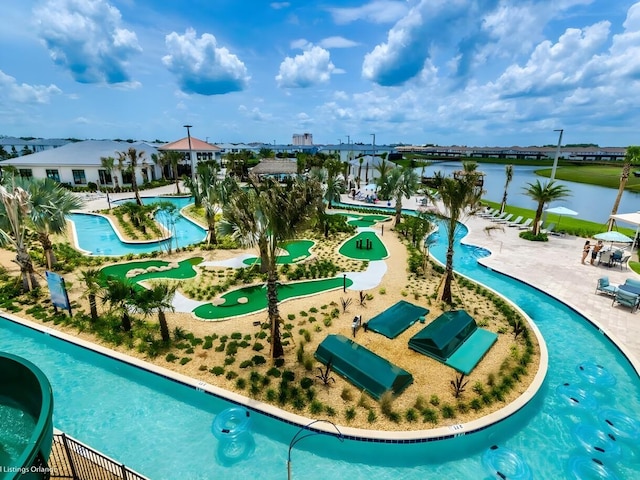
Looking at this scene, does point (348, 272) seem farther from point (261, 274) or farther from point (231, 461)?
point (231, 461)

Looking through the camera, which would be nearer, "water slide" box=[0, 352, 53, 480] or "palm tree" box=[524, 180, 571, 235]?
"water slide" box=[0, 352, 53, 480]

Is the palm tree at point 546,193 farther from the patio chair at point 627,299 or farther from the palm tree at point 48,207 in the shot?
the palm tree at point 48,207

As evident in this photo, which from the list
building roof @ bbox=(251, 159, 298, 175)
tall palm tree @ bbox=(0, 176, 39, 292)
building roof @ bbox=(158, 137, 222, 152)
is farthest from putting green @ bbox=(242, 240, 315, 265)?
building roof @ bbox=(158, 137, 222, 152)

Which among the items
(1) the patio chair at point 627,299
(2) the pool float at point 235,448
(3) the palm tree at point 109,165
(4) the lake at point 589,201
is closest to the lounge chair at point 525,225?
(4) the lake at point 589,201

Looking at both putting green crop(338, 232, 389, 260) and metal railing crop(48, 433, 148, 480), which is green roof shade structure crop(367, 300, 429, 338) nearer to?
putting green crop(338, 232, 389, 260)

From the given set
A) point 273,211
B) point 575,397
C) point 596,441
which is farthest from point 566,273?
point 273,211

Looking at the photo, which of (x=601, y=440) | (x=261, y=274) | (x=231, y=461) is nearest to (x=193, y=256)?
(x=261, y=274)
